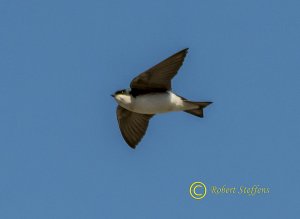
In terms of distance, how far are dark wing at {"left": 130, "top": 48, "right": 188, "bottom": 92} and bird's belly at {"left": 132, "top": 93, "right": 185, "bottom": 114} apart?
4.0 inches

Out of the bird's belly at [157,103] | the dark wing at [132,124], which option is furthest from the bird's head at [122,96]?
the dark wing at [132,124]

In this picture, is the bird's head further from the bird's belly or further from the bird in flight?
the bird's belly

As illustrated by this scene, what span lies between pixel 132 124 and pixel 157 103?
99cm

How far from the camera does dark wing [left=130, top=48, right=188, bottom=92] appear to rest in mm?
10344

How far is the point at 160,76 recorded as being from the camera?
1070 cm

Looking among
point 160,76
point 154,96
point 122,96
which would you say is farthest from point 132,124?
point 160,76

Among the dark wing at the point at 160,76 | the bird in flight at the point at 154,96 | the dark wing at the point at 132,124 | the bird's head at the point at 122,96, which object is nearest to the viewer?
the dark wing at the point at 160,76

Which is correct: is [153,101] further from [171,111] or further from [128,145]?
[128,145]

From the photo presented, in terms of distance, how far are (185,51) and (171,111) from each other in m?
0.93

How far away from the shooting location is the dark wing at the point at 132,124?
1166cm

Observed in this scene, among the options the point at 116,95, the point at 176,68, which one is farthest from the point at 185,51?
the point at 116,95

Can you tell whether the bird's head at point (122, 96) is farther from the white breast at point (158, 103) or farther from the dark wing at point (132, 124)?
the dark wing at point (132, 124)

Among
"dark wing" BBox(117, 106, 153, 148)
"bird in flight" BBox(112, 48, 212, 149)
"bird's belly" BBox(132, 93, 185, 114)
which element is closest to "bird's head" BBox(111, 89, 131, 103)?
"bird in flight" BBox(112, 48, 212, 149)

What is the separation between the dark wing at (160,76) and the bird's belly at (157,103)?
0.10 m
